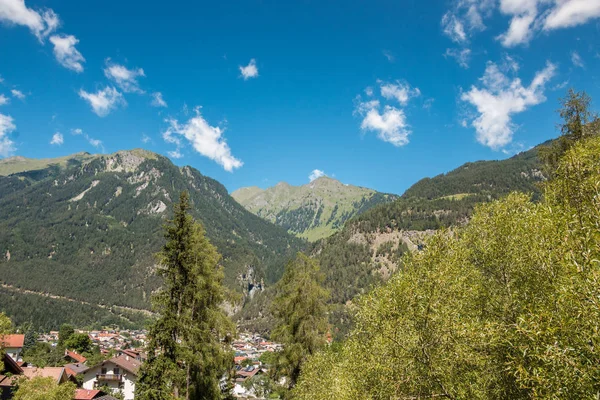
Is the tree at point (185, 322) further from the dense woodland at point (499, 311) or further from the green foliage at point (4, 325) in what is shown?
the green foliage at point (4, 325)

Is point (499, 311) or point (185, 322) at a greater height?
point (499, 311)

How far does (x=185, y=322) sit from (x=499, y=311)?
63.8 feet

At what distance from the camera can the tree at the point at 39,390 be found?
2672 centimetres

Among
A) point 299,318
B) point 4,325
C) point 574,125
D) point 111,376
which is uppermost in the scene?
point 574,125

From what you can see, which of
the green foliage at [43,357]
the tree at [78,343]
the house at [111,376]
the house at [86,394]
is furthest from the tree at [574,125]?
the tree at [78,343]

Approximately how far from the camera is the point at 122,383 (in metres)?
76.4

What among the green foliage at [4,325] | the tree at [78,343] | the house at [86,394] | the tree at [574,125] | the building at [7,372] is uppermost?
the tree at [574,125]

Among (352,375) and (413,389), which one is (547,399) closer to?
(413,389)

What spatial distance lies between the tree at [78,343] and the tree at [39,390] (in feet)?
390

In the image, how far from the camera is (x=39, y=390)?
91.4ft

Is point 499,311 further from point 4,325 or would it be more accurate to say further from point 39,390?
point 39,390

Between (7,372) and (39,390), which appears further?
(7,372)

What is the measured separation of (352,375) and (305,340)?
1444 centimetres

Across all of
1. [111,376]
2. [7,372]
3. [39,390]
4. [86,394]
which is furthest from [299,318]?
[111,376]
